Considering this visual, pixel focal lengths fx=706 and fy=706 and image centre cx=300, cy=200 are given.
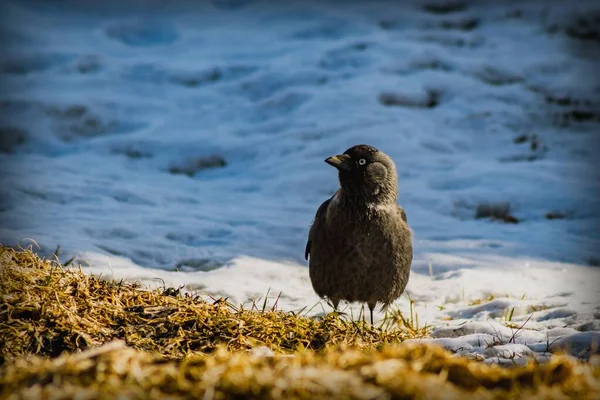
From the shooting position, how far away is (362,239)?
4504 mm

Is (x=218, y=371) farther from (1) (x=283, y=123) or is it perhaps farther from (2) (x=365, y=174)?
(1) (x=283, y=123)

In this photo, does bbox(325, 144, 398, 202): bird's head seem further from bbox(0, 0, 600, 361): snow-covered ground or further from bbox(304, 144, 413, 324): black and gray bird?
bbox(0, 0, 600, 361): snow-covered ground

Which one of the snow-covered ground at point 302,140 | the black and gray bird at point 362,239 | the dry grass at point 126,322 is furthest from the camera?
the snow-covered ground at point 302,140

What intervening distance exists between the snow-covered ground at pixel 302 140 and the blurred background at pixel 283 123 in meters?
0.03

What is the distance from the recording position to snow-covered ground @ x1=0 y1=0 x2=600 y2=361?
18.6 ft

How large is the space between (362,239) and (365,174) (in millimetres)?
448

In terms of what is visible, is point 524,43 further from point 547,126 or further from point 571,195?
point 571,195

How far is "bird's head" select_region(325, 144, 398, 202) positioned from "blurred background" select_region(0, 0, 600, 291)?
5.12ft

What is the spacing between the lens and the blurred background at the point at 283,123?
6973mm

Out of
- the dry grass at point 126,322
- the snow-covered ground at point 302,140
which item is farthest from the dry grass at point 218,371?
the snow-covered ground at point 302,140

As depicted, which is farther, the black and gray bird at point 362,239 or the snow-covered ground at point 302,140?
the snow-covered ground at point 302,140

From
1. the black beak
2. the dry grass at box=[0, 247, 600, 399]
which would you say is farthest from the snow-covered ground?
the dry grass at box=[0, 247, 600, 399]

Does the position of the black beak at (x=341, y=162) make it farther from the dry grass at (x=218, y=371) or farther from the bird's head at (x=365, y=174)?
the dry grass at (x=218, y=371)

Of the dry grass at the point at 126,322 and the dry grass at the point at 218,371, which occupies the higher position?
the dry grass at the point at 218,371
